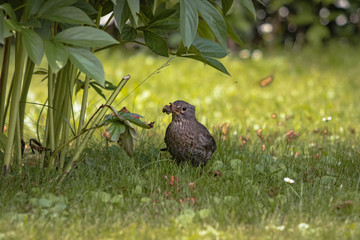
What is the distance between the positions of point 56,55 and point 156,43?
63cm

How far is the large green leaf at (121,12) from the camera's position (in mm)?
2107

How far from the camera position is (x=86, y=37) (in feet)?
5.96

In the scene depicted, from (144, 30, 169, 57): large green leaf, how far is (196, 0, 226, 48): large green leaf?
11.1 inches

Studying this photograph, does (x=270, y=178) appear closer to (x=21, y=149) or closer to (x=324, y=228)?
(x=324, y=228)

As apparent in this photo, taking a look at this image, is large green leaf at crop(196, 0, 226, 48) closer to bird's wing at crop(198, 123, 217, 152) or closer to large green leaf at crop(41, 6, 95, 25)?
large green leaf at crop(41, 6, 95, 25)

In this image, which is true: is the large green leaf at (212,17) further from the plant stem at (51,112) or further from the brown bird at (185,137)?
the plant stem at (51,112)

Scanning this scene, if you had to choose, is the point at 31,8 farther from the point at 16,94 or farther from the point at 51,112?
the point at 51,112

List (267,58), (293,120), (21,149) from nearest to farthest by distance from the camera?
(21,149) → (293,120) → (267,58)

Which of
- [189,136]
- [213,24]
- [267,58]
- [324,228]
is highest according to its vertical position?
[267,58]

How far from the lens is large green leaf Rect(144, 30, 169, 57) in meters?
2.26

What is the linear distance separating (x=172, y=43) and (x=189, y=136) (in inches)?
185

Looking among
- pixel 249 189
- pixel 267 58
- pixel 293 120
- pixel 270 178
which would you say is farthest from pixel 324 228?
pixel 267 58

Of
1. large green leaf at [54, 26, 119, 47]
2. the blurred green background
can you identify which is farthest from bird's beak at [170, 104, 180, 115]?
large green leaf at [54, 26, 119, 47]

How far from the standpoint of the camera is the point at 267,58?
6.99 metres
